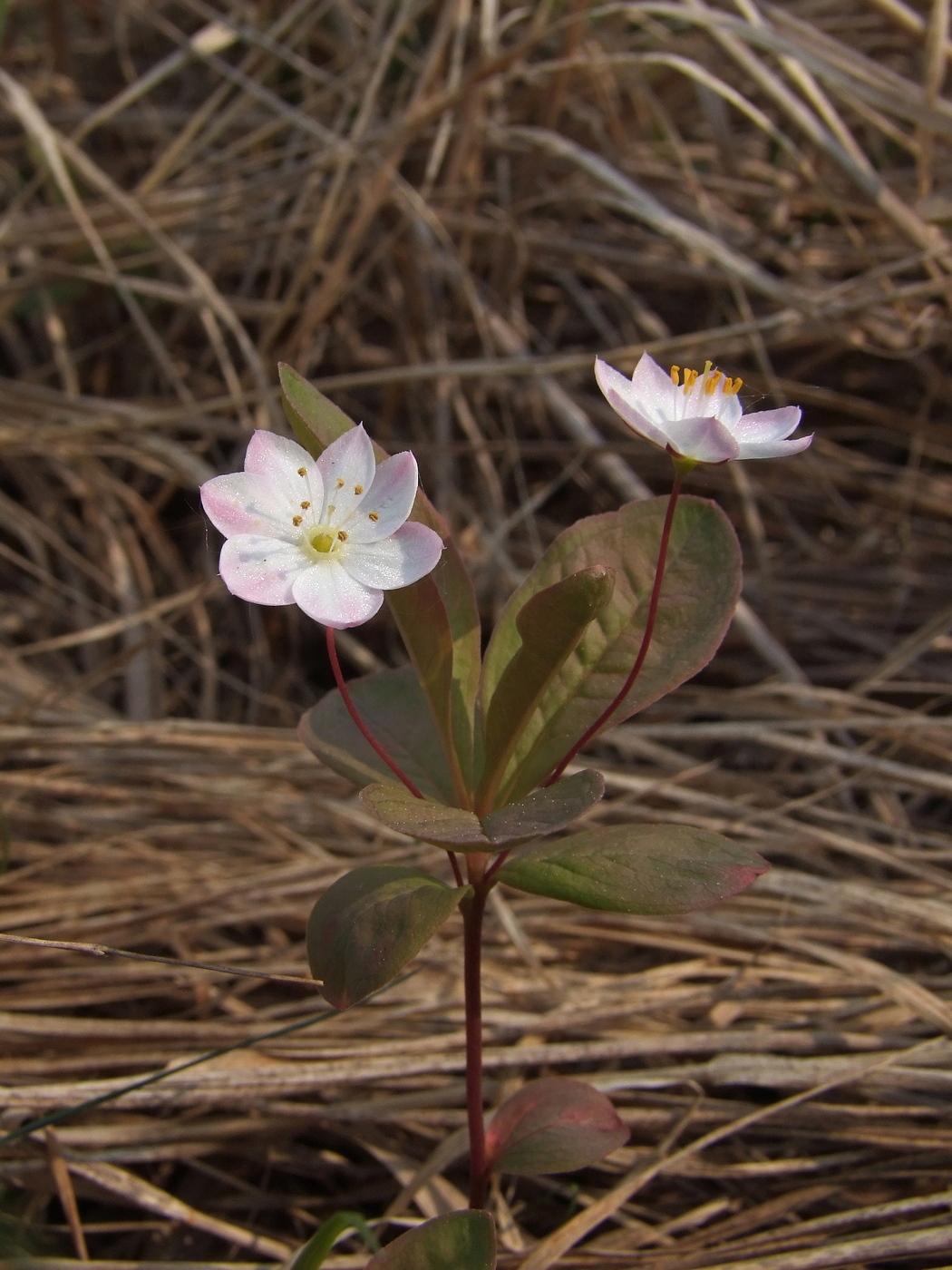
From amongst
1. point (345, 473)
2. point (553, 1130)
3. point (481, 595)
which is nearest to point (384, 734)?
point (345, 473)

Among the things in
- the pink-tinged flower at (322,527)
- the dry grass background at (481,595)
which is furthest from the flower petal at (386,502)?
the dry grass background at (481,595)

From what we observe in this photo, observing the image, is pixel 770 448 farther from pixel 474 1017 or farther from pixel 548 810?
pixel 474 1017

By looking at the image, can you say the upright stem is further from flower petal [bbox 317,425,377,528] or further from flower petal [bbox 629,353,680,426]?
flower petal [bbox 629,353,680,426]

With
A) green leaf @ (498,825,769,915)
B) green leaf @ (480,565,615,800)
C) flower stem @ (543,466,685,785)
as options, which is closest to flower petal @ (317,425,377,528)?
green leaf @ (480,565,615,800)

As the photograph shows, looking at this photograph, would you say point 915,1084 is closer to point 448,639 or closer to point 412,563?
point 448,639

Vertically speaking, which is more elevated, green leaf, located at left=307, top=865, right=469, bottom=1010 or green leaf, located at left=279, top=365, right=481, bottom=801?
green leaf, located at left=279, top=365, right=481, bottom=801

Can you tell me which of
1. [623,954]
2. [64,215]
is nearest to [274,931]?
[623,954]

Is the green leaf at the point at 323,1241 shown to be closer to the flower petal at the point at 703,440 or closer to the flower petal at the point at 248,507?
the flower petal at the point at 248,507
